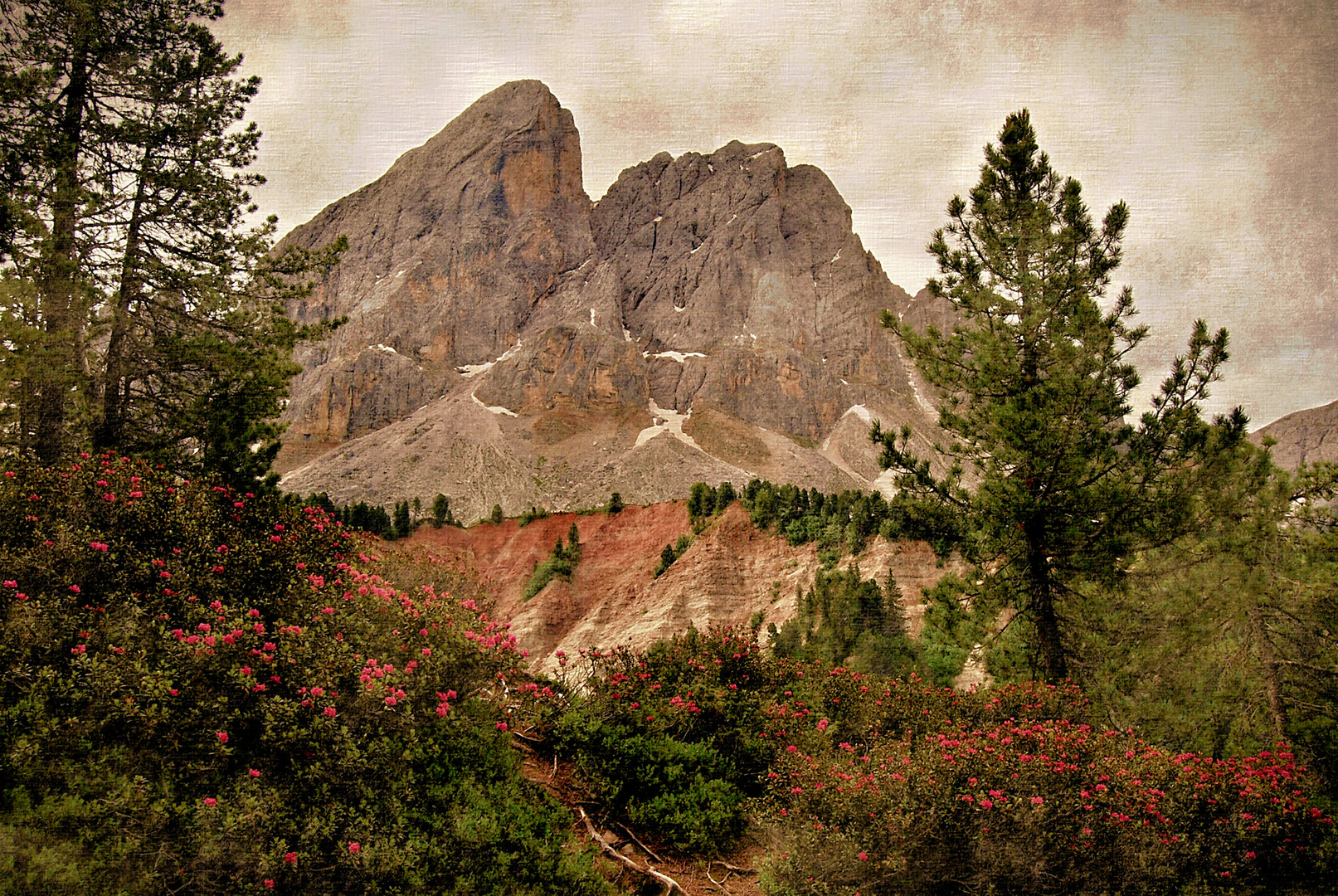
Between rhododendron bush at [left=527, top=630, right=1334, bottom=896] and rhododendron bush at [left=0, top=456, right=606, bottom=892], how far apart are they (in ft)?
5.05

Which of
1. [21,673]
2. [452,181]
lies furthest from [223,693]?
[452,181]

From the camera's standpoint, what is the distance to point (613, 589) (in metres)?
51.4

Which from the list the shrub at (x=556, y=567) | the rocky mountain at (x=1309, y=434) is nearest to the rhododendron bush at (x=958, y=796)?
the shrub at (x=556, y=567)

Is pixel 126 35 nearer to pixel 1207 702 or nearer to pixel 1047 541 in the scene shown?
pixel 1047 541

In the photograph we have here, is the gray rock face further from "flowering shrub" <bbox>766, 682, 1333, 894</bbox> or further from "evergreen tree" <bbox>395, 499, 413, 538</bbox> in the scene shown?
"flowering shrub" <bbox>766, 682, 1333, 894</bbox>

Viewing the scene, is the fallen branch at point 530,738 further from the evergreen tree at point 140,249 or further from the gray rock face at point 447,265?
the gray rock face at point 447,265

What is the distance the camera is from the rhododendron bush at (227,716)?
482 cm

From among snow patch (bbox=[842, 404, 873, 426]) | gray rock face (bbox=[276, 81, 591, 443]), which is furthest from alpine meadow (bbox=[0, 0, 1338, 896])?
snow patch (bbox=[842, 404, 873, 426])

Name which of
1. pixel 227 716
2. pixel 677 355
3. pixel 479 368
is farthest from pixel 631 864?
pixel 677 355

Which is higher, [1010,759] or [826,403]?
[826,403]

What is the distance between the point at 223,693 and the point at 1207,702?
1261 centimetres

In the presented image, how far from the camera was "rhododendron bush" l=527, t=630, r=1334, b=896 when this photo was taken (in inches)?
243

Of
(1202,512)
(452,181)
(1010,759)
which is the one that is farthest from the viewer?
(452,181)

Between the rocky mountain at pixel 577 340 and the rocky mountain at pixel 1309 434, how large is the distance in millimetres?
65635
